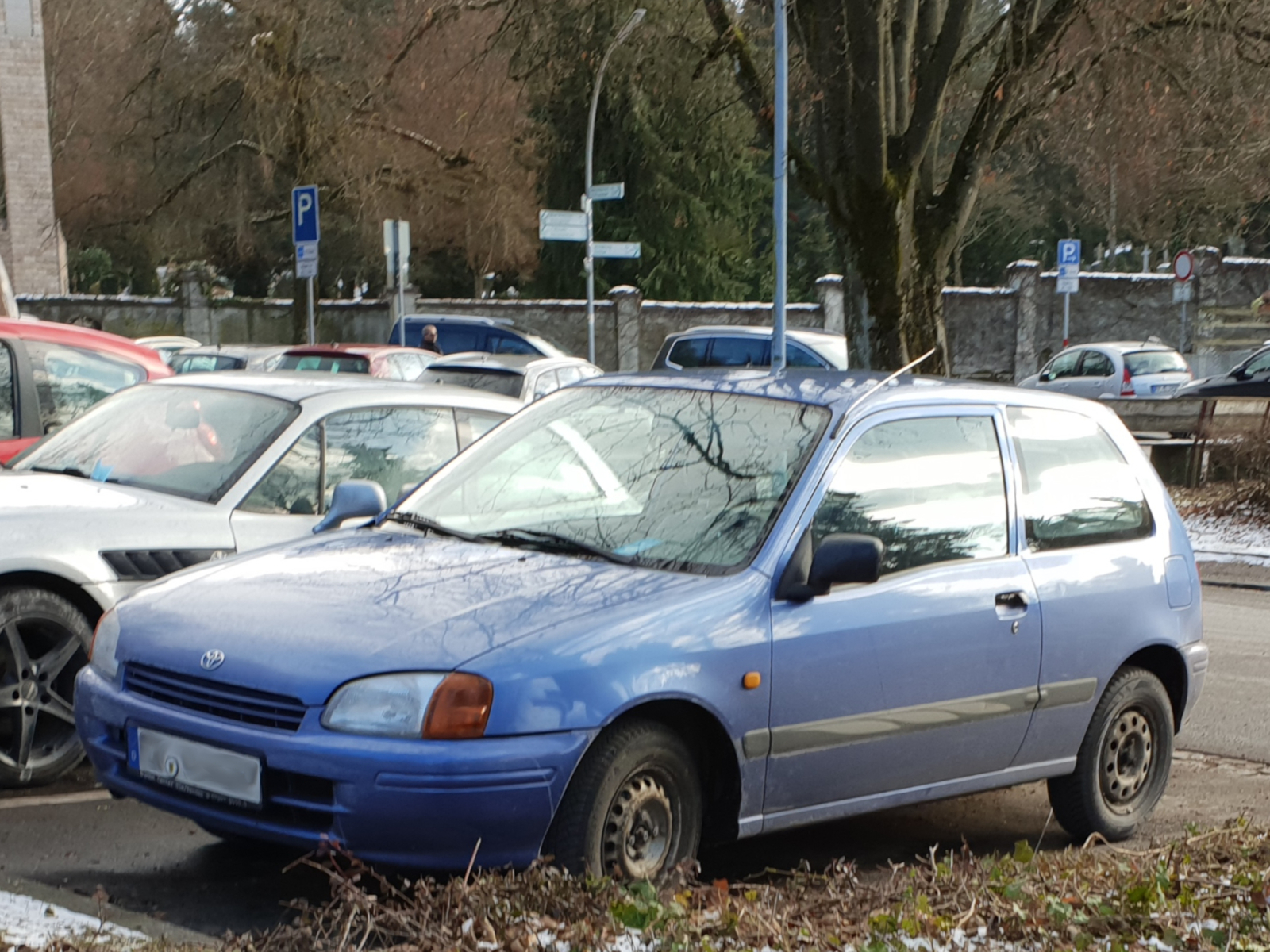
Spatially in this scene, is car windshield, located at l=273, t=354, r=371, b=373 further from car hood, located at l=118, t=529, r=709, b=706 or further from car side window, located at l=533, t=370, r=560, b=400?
car hood, located at l=118, t=529, r=709, b=706

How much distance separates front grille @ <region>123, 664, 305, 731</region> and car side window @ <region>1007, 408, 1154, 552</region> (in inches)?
106

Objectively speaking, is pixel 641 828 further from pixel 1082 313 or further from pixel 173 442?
pixel 1082 313

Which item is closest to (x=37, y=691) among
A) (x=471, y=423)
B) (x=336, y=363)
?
(x=471, y=423)

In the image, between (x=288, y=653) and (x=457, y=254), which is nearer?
(x=288, y=653)

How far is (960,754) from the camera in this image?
552 cm

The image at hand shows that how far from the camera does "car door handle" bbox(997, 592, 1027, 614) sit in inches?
220

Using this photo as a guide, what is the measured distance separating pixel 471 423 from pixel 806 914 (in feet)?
13.4

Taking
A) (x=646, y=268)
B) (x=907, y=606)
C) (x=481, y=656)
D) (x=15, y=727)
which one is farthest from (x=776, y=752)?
(x=646, y=268)

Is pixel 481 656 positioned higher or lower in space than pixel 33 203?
lower

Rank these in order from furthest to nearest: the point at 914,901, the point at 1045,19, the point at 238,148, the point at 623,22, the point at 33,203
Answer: the point at 33,203, the point at 238,148, the point at 623,22, the point at 1045,19, the point at 914,901

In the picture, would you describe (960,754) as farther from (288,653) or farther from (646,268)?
(646,268)

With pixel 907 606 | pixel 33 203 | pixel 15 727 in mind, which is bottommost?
pixel 15 727

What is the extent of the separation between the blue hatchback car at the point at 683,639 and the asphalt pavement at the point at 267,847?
31 centimetres

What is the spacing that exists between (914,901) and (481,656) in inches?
48.6
